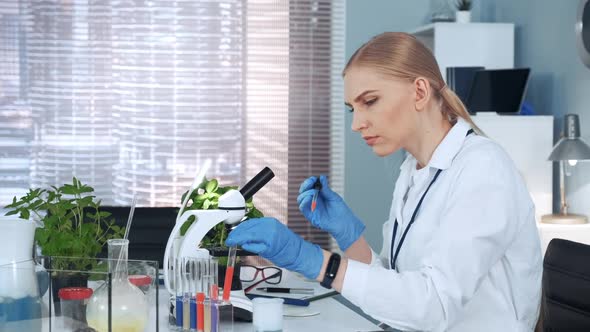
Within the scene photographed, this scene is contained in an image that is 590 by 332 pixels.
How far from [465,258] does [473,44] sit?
254 cm

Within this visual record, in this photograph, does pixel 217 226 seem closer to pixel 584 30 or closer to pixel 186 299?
pixel 186 299

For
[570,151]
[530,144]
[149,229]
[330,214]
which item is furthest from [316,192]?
[530,144]

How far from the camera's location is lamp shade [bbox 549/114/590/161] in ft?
10.6

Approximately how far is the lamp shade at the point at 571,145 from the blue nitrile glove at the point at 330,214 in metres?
1.52

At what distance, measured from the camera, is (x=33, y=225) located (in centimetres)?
154

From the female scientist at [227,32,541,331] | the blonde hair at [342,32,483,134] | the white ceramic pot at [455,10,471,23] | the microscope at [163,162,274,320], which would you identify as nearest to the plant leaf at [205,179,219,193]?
the microscope at [163,162,274,320]

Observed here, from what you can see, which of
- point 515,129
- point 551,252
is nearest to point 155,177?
point 515,129

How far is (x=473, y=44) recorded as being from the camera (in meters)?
3.91

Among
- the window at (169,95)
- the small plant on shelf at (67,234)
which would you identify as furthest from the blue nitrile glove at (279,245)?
the window at (169,95)

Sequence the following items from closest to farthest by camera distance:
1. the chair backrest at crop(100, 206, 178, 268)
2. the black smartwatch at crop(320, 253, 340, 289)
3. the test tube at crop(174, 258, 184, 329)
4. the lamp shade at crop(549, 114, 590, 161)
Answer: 1. the black smartwatch at crop(320, 253, 340, 289)
2. the test tube at crop(174, 258, 184, 329)
3. the chair backrest at crop(100, 206, 178, 268)
4. the lamp shade at crop(549, 114, 590, 161)

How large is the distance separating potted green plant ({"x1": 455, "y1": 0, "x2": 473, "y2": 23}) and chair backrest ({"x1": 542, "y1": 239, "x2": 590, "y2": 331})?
2255 millimetres

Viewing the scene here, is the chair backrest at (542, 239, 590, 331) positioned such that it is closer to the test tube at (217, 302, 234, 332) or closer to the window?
the test tube at (217, 302, 234, 332)

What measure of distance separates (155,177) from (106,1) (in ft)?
3.20

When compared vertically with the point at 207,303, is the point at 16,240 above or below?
above
